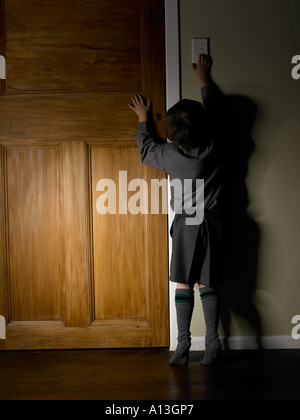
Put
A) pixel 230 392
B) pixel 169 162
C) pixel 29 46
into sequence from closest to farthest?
pixel 230 392
pixel 169 162
pixel 29 46

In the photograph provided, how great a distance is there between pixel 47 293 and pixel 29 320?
165mm

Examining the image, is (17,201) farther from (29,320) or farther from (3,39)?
(3,39)

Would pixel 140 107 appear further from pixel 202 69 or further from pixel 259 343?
pixel 259 343

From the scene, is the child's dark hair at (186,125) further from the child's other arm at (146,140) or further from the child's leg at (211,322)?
the child's leg at (211,322)

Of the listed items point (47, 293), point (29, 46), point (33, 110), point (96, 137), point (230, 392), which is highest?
point (29, 46)

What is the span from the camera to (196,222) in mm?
1774

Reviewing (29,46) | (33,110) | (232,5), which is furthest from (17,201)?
(232,5)

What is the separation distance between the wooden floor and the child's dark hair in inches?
38.5

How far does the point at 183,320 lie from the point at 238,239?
0.49m

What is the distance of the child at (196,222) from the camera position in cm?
173

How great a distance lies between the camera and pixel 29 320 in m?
2.00

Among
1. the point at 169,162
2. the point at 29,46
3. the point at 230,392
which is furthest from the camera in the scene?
the point at 29,46

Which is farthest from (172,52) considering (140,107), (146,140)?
(146,140)

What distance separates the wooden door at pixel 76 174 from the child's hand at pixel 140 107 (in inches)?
1.6
